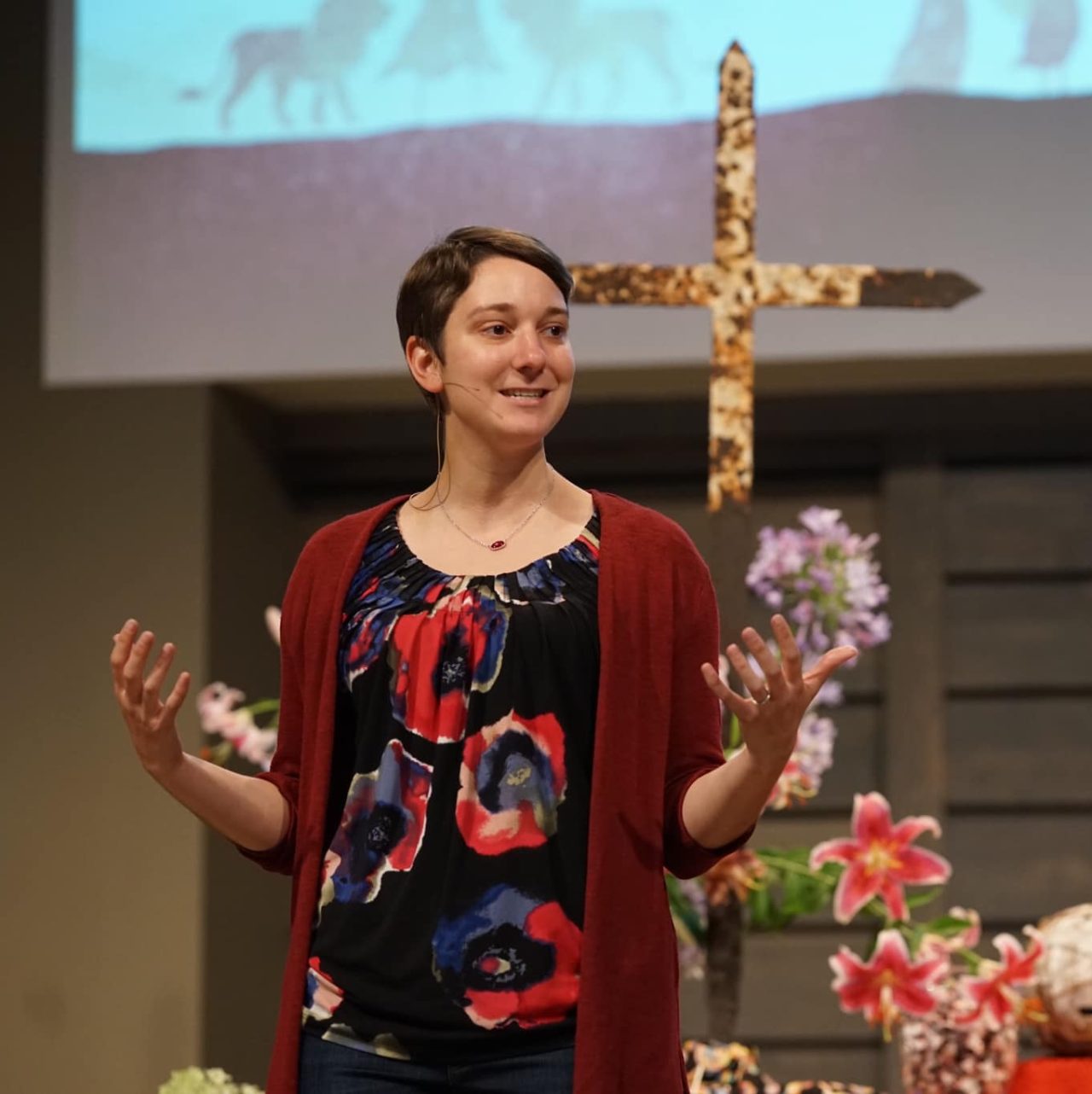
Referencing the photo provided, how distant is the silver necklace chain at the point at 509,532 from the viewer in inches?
52.4

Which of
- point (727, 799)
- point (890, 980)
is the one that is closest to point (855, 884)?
point (890, 980)

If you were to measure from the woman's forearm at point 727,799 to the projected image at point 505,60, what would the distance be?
2126 mm

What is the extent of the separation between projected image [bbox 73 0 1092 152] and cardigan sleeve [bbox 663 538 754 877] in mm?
2002

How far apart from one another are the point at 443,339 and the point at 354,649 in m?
0.25

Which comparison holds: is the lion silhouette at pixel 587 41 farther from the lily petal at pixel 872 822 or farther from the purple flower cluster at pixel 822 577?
the lily petal at pixel 872 822

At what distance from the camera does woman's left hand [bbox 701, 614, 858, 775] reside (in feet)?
3.81

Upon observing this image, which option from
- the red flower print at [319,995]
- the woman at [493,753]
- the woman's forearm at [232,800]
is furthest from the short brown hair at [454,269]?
the red flower print at [319,995]

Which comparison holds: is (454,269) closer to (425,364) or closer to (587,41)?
(425,364)

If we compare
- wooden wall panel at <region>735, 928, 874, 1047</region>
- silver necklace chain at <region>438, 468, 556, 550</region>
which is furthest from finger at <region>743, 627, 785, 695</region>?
wooden wall panel at <region>735, 928, 874, 1047</region>

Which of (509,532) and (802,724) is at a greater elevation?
(509,532)

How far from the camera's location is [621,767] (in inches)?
48.4

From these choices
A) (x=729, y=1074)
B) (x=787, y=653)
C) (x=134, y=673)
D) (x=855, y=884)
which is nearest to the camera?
(x=787, y=653)

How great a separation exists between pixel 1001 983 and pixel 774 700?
3.19ft

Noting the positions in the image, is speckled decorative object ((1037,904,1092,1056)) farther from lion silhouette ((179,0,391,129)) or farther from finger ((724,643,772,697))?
lion silhouette ((179,0,391,129))
